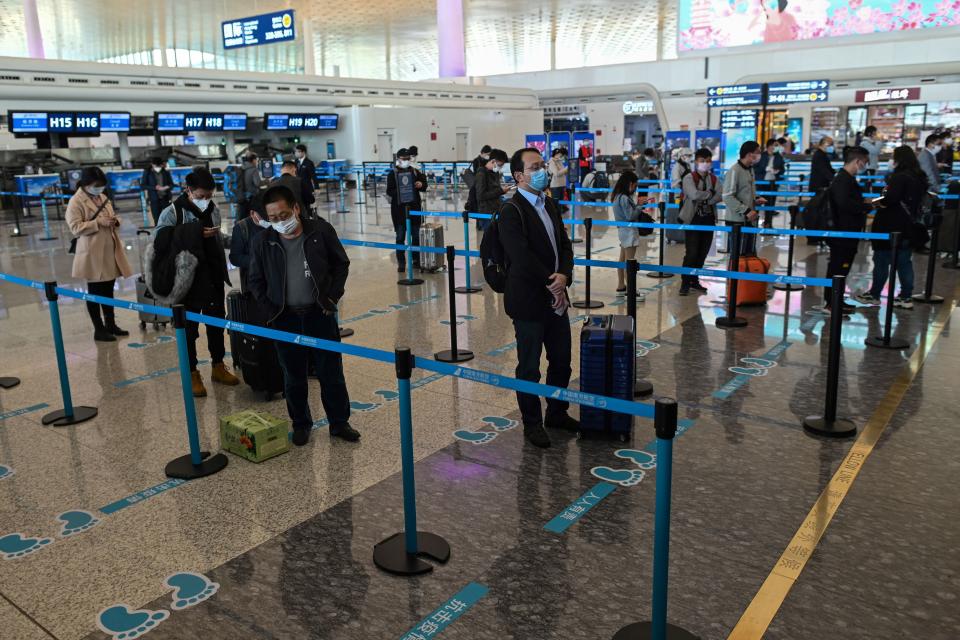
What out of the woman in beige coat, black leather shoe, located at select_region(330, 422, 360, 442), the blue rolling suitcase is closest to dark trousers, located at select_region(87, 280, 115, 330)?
the woman in beige coat

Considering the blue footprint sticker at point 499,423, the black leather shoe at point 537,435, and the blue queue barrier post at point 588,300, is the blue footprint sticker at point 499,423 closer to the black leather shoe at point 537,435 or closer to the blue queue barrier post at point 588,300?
the black leather shoe at point 537,435

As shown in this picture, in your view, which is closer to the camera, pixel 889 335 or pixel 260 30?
pixel 889 335

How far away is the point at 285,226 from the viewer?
15.7 ft

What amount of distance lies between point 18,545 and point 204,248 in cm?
288

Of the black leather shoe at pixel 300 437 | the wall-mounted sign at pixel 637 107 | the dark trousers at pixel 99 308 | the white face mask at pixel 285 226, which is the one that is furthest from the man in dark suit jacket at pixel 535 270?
the wall-mounted sign at pixel 637 107

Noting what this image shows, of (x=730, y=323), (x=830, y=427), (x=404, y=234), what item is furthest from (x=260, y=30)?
(x=830, y=427)

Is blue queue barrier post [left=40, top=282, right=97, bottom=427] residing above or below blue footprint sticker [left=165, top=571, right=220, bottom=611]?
above

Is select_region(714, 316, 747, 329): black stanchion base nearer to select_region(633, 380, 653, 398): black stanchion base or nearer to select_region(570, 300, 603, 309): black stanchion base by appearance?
select_region(570, 300, 603, 309): black stanchion base

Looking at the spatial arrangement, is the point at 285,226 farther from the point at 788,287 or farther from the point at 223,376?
the point at 788,287

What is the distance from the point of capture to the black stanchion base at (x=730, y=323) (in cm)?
788

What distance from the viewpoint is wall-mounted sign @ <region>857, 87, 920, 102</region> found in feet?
84.7

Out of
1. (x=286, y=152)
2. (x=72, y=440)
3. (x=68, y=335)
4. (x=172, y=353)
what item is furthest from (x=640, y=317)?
(x=286, y=152)

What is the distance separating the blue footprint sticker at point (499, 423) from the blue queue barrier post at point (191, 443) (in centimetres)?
183

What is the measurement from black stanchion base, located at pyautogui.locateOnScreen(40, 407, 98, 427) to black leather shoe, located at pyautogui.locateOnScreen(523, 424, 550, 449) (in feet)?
11.1
